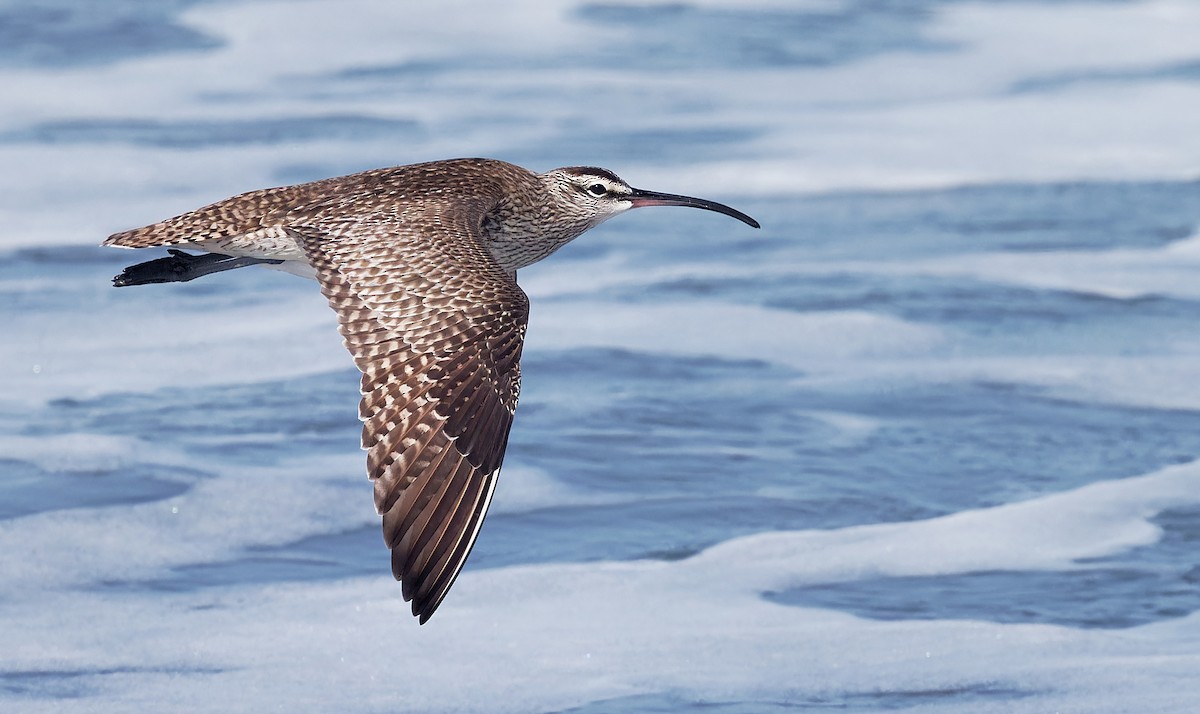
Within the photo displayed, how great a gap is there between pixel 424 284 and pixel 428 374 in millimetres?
374

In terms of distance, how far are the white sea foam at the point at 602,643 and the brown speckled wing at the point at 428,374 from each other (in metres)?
1.48

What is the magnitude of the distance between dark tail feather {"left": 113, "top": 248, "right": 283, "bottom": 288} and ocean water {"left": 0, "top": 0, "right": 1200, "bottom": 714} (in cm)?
122

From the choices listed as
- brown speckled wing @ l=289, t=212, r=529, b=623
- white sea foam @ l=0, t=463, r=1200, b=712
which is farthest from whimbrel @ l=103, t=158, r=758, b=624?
white sea foam @ l=0, t=463, r=1200, b=712

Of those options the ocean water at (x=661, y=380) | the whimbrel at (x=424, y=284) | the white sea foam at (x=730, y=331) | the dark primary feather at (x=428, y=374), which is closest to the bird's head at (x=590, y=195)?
the whimbrel at (x=424, y=284)

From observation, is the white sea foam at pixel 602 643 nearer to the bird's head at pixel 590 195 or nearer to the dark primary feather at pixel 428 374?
the bird's head at pixel 590 195

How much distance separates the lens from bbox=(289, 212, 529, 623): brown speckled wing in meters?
5.79

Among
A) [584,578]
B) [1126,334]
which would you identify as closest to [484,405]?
[584,578]

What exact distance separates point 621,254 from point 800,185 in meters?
1.68

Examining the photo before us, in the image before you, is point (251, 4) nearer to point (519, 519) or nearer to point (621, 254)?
point (621, 254)

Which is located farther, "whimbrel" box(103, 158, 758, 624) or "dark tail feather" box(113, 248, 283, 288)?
"dark tail feather" box(113, 248, 283, 288)

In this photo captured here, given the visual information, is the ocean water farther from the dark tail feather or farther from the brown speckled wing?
the brown speckled wing

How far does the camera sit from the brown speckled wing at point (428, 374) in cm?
579

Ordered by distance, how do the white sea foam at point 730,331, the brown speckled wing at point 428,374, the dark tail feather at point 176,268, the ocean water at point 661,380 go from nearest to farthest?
the brown speckled wing at point 428,374 → the ocean water at point 661,380 → the dark tail feather at point 176,268 → the white sea foam at point 730,331

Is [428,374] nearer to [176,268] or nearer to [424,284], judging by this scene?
[424,284]
